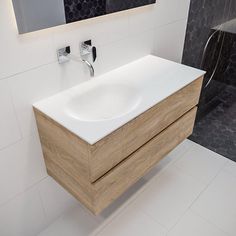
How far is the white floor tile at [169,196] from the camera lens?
1792 millimetres

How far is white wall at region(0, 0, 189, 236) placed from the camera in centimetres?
114

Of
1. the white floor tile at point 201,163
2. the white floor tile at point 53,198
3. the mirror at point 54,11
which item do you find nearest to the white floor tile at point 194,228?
the white floor tile at point 201,163

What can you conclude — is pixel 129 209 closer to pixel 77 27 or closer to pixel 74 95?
pixel 74 95

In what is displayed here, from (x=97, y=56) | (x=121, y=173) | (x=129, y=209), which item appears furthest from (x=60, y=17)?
(x=129, y=209)

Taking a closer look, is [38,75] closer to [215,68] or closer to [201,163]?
[201,163]

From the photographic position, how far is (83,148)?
108 cm

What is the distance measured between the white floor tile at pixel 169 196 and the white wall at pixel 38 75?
54 cm

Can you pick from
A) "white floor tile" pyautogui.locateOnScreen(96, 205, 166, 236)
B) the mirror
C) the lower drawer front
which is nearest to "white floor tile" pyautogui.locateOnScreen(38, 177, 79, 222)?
"white floor tile" pyautogui.locateOnScreen(96, 205, 166, 236)

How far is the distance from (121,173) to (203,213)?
0.86 m

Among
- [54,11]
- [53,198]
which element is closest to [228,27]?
[54,11]

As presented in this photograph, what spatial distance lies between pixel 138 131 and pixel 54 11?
67 centimetres

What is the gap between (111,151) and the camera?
115 cm

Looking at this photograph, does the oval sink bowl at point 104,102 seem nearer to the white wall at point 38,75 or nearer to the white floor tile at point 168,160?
the white wall at point 38,75

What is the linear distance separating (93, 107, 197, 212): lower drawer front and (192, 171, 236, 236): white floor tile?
543 mm
